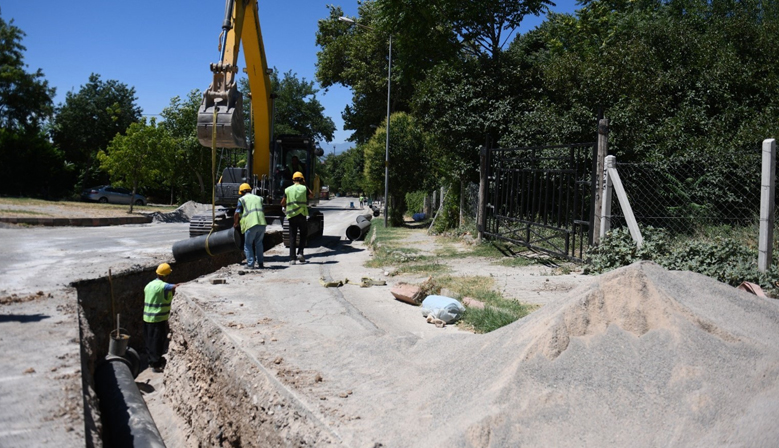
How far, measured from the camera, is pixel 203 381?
6.42 meters

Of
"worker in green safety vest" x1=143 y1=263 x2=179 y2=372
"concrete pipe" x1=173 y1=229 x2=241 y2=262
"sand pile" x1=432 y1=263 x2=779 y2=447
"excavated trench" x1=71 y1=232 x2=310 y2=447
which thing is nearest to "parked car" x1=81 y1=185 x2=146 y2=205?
"concrete pipe" x1=173 y1=229 x2=241 y2=262

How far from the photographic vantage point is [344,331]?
20.0 ft

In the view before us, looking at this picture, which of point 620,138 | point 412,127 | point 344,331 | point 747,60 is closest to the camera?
point 344,331

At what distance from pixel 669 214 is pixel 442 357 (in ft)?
28.5

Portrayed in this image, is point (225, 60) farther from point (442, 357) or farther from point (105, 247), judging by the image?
point (442, 357)

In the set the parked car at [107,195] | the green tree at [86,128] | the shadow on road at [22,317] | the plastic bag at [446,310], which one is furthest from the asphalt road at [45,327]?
the green tree at [86,128]

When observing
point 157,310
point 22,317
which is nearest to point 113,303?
point 157,310

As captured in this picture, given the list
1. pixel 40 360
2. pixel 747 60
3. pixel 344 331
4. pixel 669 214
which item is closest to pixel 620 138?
pixel 669 214

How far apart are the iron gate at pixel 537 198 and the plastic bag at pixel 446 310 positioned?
125 inches

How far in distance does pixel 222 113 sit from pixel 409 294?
4.90 m

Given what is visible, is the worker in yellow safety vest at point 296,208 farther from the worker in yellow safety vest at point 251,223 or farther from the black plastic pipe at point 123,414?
the black plastic pipe at point 123,414

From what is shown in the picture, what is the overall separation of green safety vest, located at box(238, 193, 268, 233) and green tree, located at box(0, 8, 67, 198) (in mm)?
33698

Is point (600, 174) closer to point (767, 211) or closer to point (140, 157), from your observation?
point (767, 211)

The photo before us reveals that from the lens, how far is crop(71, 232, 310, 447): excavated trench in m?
4.35
